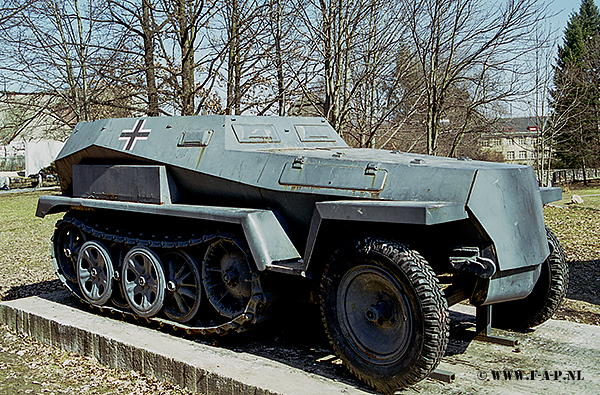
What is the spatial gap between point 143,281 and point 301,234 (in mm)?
1749

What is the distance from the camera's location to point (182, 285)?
554 cm

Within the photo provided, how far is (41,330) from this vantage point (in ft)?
20.1

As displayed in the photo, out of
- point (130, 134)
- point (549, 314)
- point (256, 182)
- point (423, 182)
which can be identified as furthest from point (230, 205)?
point (549, 314)

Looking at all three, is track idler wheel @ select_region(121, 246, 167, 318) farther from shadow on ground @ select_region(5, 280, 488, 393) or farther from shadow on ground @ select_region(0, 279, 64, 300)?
shadow on ground @ select_region(0, 279, 64, 300)

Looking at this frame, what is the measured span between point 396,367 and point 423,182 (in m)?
1.26

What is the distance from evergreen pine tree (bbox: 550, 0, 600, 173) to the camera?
24.2 metres

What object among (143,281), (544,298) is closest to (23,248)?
(143,281)

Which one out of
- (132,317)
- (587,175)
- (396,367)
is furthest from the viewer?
(587,175)

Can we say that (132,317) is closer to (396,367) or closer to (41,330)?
(41,330)

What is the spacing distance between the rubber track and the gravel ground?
0.90 feet

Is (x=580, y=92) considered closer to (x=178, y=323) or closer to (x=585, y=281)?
(x=585, y=281)

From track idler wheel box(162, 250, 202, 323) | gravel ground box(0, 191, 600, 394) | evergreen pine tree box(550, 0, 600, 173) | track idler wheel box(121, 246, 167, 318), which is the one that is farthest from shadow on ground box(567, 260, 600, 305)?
evergreen pine tree box(550, 0, 600, 173)

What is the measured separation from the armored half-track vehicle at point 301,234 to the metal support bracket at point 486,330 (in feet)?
1.05

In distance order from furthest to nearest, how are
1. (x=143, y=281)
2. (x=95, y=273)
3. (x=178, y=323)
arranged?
(x=95, y=273) < (x=143, y=281) < (x=178, y=323)
